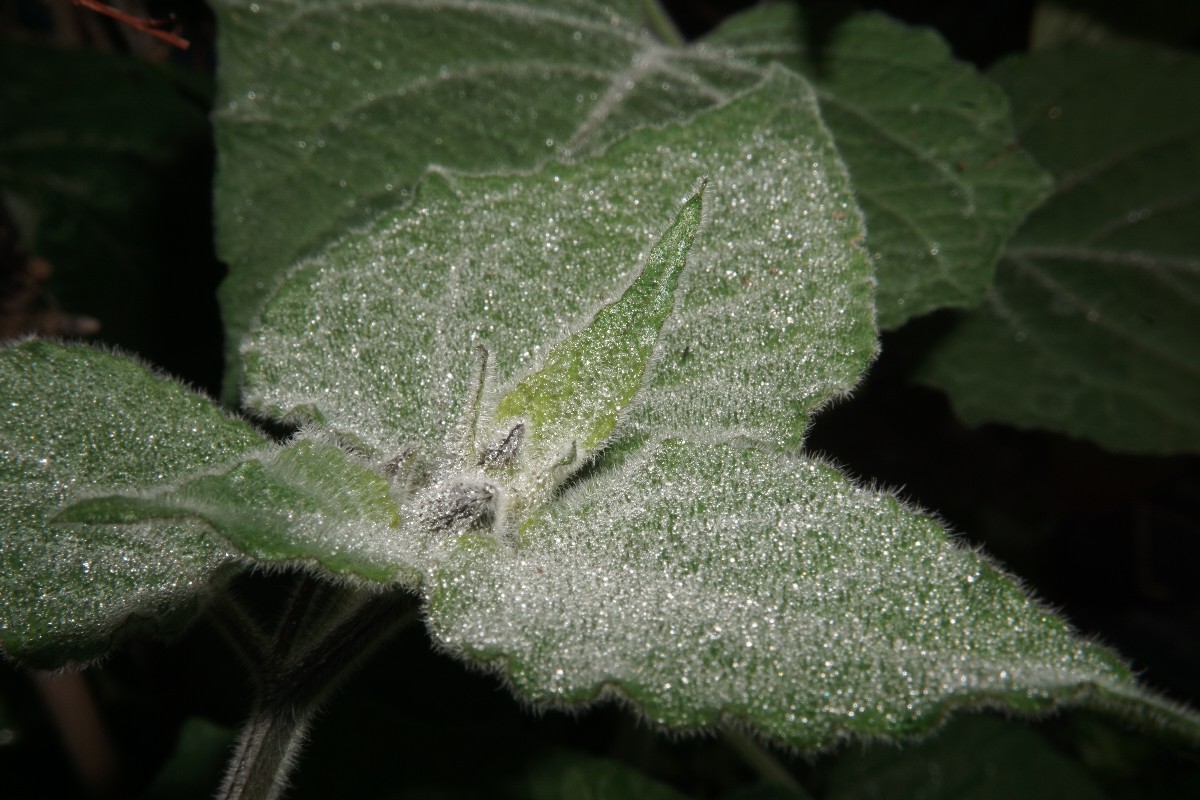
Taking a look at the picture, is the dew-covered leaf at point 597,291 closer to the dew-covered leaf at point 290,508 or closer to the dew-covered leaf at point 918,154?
the dew-covered leaf at point 290,508

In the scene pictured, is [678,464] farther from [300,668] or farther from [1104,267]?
[1104,267]

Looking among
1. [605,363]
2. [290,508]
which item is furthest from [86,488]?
[605,363]

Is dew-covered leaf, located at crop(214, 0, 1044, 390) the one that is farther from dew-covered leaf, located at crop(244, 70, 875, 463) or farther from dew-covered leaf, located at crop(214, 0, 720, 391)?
dew-covered leaf, located at crop(244, 70, 875, 463)

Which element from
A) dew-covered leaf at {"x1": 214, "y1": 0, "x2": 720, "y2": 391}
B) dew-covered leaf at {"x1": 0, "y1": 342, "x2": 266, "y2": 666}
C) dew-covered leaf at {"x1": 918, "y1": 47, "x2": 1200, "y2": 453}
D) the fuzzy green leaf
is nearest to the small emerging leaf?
the fuzzy green leaf

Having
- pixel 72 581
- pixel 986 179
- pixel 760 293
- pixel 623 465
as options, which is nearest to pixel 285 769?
pixel 72 581

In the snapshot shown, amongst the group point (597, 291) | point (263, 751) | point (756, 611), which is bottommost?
point (263, 751)

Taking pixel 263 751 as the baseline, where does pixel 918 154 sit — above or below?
above
